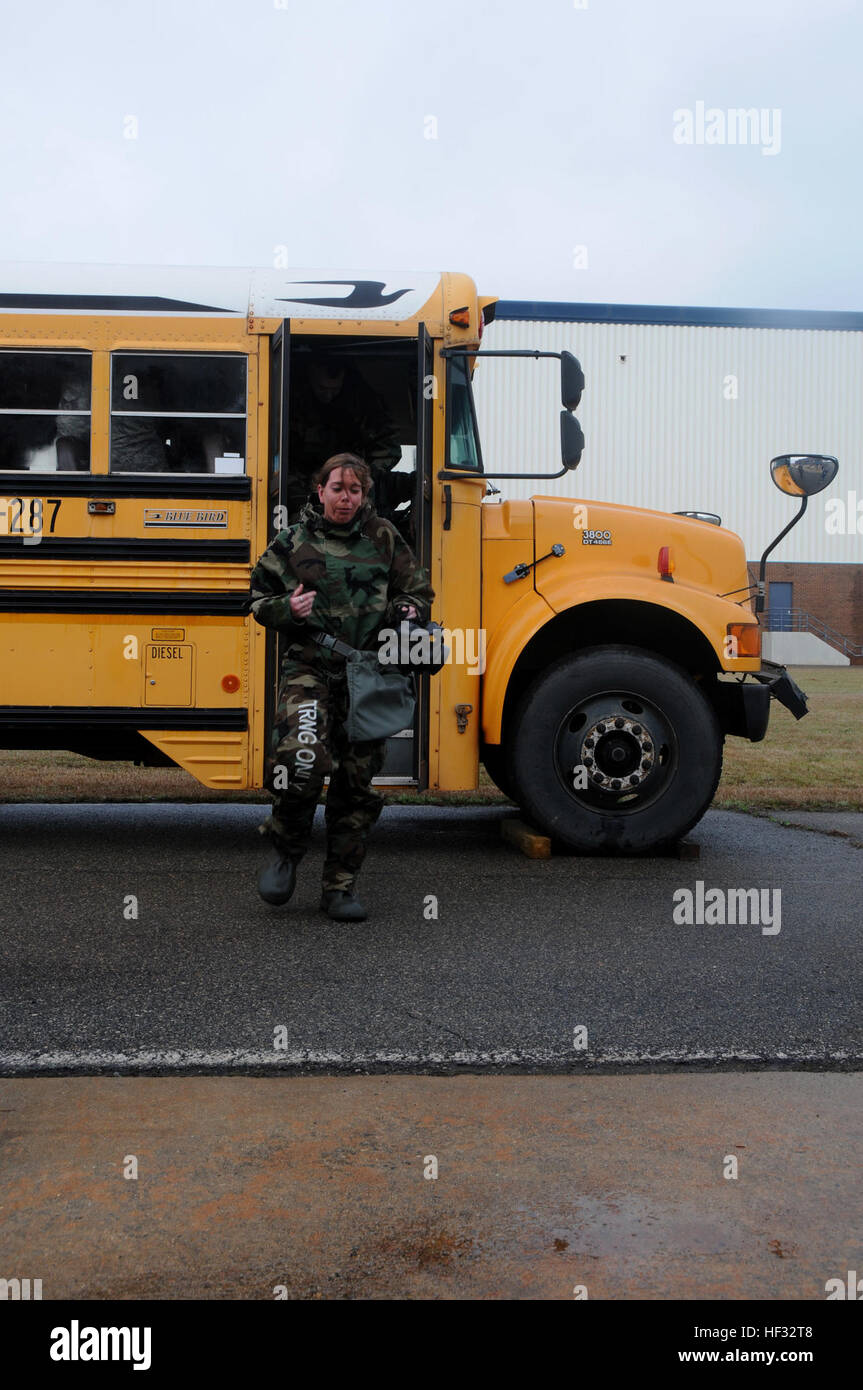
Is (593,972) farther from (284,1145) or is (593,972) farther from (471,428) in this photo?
(471,428)

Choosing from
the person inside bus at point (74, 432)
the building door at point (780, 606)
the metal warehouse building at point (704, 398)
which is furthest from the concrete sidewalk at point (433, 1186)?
the building door at point (780, 606)

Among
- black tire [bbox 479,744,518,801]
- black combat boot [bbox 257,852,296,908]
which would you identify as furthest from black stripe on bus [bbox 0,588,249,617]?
black combat boot [bbox 257,852,296,908]

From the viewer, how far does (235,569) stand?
6.05m

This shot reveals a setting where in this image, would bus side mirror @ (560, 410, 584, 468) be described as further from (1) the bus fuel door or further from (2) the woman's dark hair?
(2) the woman's dark hair

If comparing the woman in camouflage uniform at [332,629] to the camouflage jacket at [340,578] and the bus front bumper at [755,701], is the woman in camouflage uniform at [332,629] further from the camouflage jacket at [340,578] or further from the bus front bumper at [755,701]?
the bus front bumper at [755,701]

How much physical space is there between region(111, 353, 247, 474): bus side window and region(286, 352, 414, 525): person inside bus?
0.38 meters

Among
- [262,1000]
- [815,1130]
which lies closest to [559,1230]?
[815,1130]

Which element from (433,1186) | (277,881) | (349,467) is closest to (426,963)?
(277,881)

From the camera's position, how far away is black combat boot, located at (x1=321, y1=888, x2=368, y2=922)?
4652 mm

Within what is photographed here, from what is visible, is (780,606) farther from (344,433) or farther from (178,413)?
(178,413)

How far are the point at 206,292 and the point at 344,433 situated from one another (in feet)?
3.17

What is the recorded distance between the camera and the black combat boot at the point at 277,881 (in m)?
4.66

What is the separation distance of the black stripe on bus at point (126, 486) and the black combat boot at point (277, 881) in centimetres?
208
